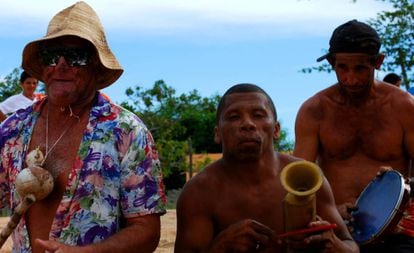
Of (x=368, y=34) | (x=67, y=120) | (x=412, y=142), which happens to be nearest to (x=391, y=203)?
(x=412, y=142)

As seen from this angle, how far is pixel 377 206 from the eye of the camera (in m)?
5.26

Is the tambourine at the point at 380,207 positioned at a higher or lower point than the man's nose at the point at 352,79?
lower

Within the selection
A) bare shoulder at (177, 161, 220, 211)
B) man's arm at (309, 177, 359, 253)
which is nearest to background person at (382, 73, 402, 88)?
man's arm at (309, 177, 359, 253)

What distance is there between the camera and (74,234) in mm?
3982

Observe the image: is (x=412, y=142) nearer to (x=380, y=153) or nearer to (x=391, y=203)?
(x=380, y=153)

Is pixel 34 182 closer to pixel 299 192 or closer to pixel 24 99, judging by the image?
pixel 299 192

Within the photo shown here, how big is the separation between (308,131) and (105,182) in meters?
2.15

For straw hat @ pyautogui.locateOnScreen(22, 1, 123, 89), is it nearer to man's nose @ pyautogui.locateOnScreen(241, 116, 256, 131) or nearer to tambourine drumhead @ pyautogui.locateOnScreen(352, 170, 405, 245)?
man's nose @ pyautogui.locateOnScreen(241, 116, 256, 131)

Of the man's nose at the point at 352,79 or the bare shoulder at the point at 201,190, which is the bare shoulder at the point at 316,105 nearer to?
the man's nose at the point at 352,79

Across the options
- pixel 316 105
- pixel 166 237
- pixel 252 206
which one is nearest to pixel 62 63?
pixel 252 206

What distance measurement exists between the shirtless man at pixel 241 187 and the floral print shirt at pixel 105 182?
0.28 metres

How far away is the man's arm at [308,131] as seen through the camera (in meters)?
5.84

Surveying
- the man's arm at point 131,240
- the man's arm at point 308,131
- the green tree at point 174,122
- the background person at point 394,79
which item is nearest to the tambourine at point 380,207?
the man's arm at point 308,131

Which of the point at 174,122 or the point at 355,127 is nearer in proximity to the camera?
the point at 355,127
